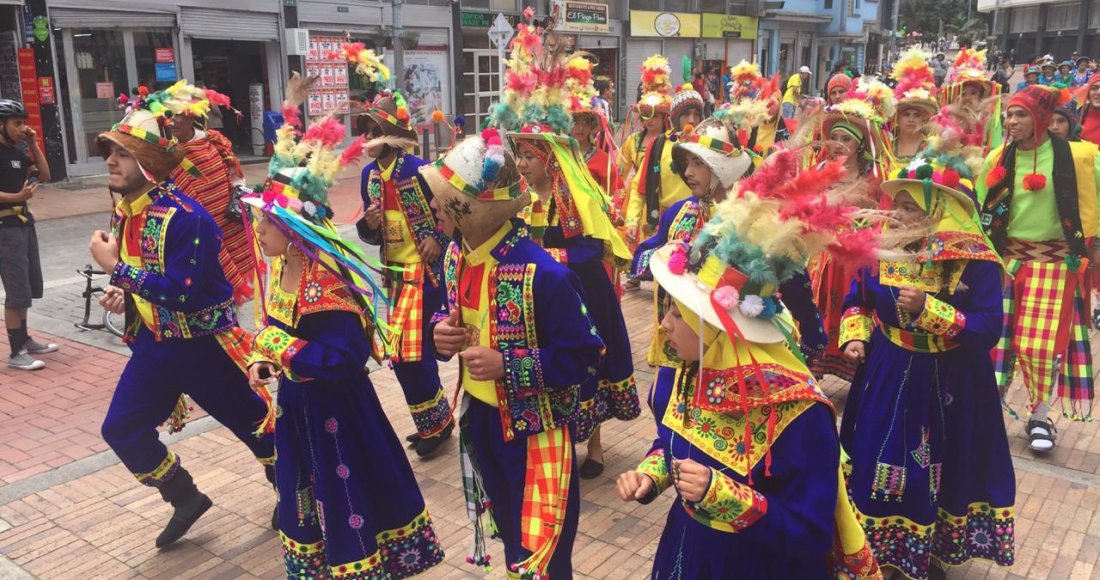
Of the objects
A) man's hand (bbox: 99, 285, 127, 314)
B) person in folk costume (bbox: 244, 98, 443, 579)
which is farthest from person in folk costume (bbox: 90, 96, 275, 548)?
person in folk costume (bbox: 244, 98, 443, 579)

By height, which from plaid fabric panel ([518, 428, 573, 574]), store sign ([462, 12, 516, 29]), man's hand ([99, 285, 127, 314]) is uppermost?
store sign ([462, 12, 516, 29])

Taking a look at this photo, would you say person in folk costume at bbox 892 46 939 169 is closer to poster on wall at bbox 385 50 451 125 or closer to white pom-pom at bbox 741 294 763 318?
white pom-pom at bbox 741 294 763 318

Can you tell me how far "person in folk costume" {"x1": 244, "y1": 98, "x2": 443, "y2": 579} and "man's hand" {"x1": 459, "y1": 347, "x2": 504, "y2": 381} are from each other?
1.97 feet

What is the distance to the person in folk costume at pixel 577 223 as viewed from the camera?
4988 millimetres

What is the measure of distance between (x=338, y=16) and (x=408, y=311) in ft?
57.0

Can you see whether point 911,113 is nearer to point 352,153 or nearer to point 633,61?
point 352,153

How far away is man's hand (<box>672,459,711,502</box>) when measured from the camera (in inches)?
89.1

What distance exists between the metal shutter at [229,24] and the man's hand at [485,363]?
17237mm

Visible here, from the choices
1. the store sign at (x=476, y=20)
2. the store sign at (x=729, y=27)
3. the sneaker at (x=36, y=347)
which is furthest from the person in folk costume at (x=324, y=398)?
the store sign at (x=729, y=27)

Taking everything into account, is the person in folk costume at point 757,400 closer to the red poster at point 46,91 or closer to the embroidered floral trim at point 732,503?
the embroidered floral trim at point 732,503

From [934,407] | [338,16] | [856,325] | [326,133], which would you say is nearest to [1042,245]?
[856,325]

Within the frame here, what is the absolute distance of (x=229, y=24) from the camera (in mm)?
18609

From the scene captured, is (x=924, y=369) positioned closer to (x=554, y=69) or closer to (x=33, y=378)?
(x=554, y=69)

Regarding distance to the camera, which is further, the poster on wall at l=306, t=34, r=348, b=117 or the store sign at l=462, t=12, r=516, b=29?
the store sign at l=462, t=12, r=516, b=29
